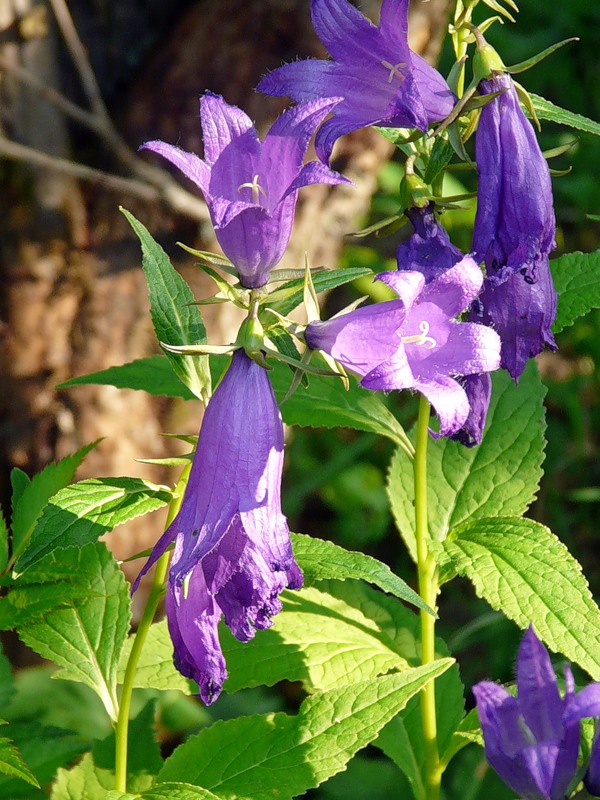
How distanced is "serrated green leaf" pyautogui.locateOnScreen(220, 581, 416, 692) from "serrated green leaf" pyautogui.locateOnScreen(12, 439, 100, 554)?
14.2 inches

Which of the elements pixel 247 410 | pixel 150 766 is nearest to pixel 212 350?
pixel 247 410

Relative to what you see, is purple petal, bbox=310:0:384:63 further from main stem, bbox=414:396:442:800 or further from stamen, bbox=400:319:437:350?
main stem, bbox=414:396:442:800

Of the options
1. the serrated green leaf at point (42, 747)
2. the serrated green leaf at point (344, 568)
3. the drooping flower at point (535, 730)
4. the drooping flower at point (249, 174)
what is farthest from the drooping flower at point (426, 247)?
the serrated green leaf at point (42, 747)

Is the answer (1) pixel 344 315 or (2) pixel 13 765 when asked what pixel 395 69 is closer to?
(1) pixel 344 315

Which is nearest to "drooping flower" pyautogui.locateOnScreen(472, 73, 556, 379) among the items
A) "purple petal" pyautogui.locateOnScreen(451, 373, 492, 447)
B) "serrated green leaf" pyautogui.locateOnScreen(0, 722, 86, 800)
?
"purple petal" pyautogui.locateOnScreen(451, 373, 492, 447)

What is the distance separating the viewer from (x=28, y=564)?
105 centimetres

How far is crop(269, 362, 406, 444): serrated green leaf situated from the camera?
1.53 meters

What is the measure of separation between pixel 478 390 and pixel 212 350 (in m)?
0.43

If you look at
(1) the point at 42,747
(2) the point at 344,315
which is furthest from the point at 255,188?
(1) the point at 42,747

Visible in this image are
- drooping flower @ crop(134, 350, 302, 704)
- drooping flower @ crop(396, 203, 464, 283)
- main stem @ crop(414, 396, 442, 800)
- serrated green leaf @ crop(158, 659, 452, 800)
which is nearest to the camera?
drooping flower @ crop(134, 350, 302, 704)

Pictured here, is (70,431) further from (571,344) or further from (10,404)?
(571,344)

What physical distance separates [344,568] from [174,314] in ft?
1.23

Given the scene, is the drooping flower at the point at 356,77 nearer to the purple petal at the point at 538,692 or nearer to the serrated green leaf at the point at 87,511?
the serrated green leaf at the point at 87,511

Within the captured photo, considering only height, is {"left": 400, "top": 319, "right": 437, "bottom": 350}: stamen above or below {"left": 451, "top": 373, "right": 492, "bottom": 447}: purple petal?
above
